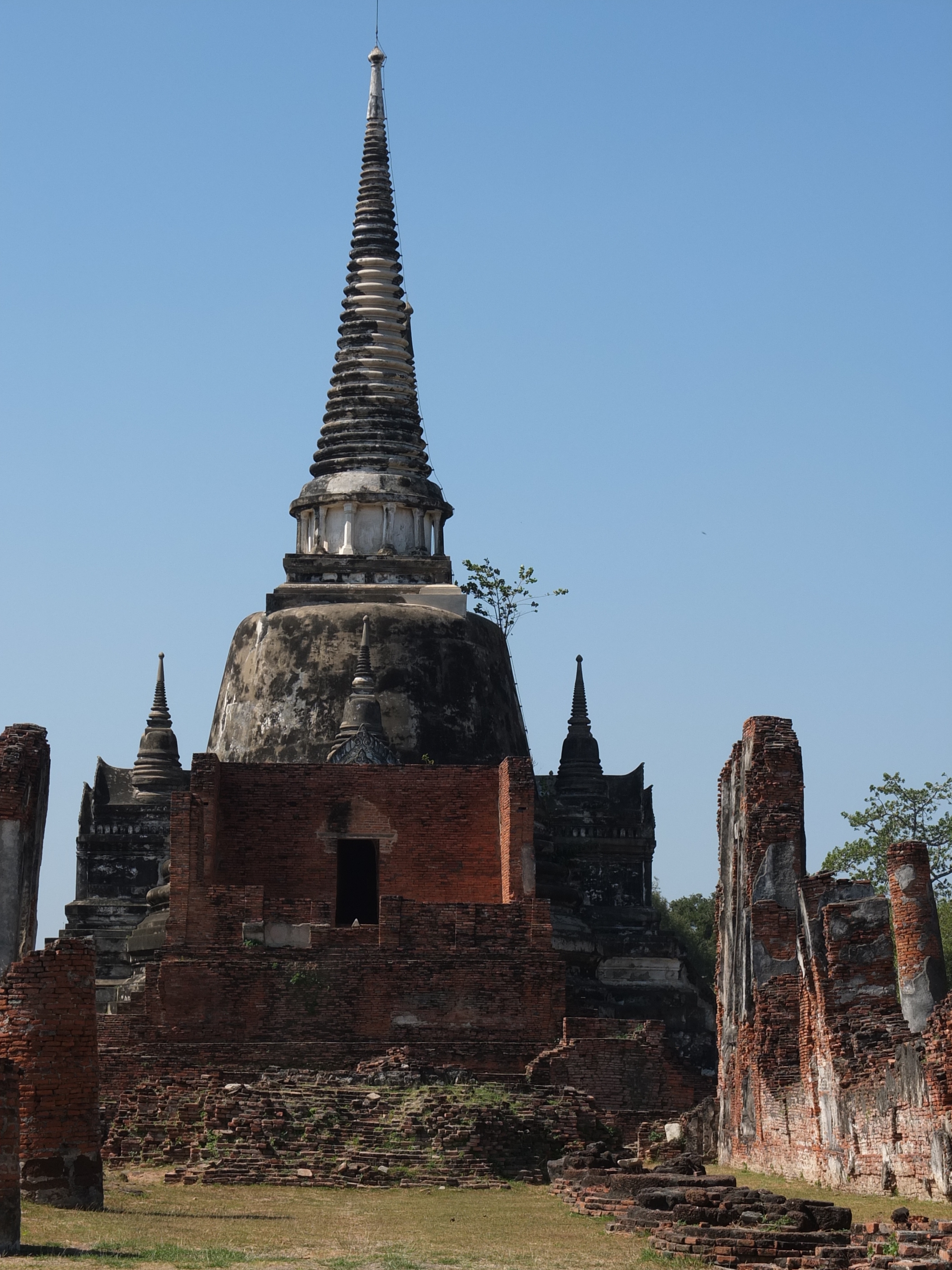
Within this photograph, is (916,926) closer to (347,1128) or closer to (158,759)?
(347,1128)

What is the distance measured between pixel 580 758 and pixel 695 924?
23435 millimetres

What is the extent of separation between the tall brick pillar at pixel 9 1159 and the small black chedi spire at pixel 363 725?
15503mm

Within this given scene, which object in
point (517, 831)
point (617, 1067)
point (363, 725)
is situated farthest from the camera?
point (363, 725)

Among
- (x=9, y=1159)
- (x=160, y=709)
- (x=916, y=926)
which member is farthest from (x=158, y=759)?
(x=9, y=1159)

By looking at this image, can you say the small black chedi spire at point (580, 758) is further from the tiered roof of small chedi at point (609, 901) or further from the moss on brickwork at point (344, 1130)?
the moss on brickwork at point (344, 1130)

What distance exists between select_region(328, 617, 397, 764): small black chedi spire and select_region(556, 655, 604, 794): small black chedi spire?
576 cm

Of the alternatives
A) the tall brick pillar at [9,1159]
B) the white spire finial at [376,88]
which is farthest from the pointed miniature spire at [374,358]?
the tall brick pillar at [9,1159]

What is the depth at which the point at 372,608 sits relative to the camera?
32594 millimetres

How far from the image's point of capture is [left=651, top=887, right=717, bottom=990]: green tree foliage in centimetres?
5331

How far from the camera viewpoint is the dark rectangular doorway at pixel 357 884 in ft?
91.4

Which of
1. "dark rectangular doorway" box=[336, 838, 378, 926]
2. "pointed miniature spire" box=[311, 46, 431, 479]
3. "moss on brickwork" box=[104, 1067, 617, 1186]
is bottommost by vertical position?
"moss on brickwork" box=[104, 1067, 617, 1186]

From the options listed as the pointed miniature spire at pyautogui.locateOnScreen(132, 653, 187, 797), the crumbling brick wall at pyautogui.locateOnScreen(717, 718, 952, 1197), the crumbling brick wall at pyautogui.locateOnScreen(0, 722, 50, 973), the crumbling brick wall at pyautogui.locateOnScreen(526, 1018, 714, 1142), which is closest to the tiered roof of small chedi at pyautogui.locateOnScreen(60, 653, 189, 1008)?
the pointed miniature spire at pyautogui.locateOnScreen(132, 653, 187, 797)

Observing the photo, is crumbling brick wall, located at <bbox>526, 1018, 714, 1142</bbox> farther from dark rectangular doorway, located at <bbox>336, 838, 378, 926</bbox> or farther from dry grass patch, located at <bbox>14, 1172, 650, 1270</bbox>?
dark rectangular doorway, located at <bbox>336, 838, 378, 926</bbox>

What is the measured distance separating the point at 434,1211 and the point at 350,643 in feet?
52.7
